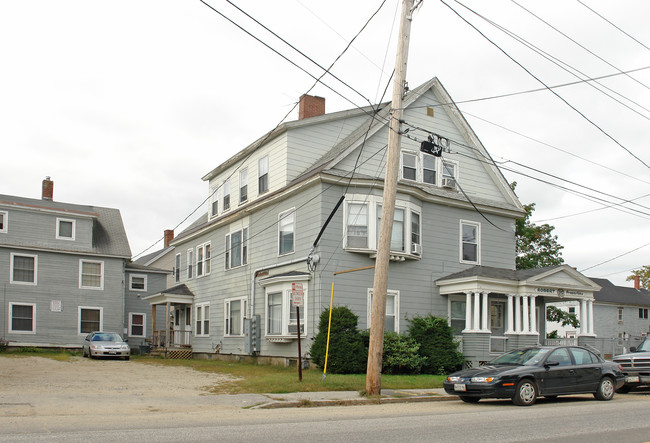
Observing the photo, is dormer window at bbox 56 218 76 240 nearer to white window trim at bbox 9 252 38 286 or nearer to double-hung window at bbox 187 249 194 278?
white window trim at bbox 9 252 38 286

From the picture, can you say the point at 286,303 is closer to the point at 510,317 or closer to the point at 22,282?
the point at 510,317

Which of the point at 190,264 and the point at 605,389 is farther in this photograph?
the point at 190,264

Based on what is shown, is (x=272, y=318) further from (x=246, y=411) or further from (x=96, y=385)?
(x=246, y=411)

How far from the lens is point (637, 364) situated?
18.3 m

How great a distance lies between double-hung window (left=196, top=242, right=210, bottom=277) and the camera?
33.2 metres

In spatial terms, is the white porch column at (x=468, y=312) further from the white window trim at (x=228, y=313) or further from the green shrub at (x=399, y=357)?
the white window trim at (x=228, y=313)

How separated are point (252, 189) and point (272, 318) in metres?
6.35

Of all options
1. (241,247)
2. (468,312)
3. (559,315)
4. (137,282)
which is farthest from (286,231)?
(559,315)

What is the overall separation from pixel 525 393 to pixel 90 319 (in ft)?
94.8

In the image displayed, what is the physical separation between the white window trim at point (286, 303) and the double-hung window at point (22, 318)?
16.5m

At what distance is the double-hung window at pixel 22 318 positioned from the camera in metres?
34.3

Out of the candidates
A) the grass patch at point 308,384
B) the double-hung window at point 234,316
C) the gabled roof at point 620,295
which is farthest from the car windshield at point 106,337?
the gabled roof at point 620,295

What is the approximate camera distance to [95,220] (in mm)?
39531

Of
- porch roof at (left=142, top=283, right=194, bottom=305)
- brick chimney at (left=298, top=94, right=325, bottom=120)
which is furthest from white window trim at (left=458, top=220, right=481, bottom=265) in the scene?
porch roof at (left=142, top=283, right=194, bottom=305)
